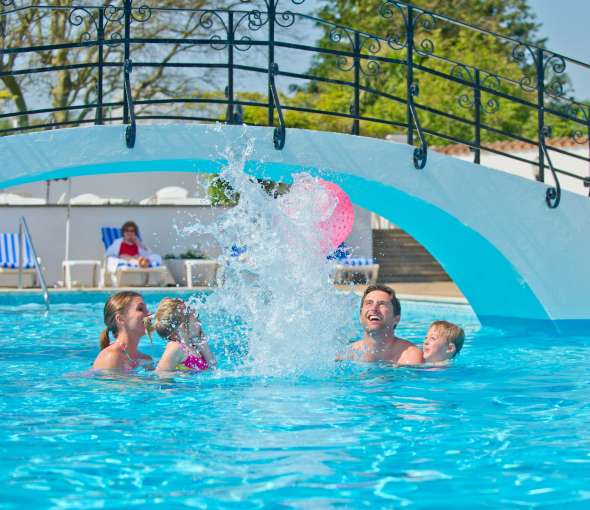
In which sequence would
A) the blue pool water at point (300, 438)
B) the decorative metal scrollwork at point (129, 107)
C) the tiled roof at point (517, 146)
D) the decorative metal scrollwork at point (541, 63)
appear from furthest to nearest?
the tiled roof at point (517, 146) < the decorative metal scrollwork at point (541, 63) < the decorative metal scrollwork at point (129, 107) < the blue pool water at point (300, 438)

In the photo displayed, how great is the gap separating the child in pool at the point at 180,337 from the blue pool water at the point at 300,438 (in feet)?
0.43

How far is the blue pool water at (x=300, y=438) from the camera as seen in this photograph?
3773 mm

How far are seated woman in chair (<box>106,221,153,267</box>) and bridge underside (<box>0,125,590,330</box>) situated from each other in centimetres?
680

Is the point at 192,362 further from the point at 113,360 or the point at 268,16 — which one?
the point at 268,16

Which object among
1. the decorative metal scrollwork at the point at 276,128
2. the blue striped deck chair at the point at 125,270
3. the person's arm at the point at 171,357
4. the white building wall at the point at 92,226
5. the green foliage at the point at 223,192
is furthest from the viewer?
the white building wall at the point at 92,226

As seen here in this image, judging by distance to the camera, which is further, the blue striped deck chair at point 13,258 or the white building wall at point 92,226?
the white building wall at point 92,226

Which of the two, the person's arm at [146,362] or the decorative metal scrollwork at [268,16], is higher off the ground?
the decorative metal scrollwork at [268,16]

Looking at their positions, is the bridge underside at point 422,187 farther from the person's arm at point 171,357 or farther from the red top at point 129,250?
the red top at point 129,250

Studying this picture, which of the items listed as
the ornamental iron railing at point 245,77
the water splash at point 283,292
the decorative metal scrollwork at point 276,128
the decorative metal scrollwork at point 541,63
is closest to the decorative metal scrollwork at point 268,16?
the ornamental iron railing at point 245,77

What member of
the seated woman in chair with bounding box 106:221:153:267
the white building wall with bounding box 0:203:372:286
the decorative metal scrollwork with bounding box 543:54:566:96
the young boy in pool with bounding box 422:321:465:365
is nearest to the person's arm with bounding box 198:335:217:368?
the young boy in pool with bounding box 422:321:465:365

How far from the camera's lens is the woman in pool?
6613mm

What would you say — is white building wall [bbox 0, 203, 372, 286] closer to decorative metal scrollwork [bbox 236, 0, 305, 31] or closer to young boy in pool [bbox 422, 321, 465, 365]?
decorative metal scrollwork [bbox 236, 0, 305, 31]

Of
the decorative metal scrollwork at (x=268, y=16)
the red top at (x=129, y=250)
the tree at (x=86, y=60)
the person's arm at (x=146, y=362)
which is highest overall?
the tree at (x=86, y=60)

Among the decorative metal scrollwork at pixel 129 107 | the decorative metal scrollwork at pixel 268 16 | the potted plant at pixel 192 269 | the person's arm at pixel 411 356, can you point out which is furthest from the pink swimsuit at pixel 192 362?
the potted plant at pixel 192 269
